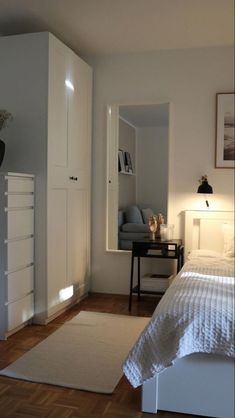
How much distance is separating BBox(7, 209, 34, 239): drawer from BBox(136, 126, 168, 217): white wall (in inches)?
57.3

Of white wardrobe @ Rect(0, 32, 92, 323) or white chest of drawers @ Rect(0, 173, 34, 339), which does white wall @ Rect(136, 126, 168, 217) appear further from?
white chest of drawers @ Rect(0, 173, 34, 339)

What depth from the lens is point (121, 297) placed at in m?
4.25

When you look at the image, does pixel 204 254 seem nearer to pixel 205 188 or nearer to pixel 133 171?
pixel 205 188

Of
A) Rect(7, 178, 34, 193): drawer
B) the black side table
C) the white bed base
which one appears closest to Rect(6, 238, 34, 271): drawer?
Rect(7, 178, 34, 193): drawer

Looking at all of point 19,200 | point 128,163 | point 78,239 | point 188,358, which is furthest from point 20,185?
point 188,358

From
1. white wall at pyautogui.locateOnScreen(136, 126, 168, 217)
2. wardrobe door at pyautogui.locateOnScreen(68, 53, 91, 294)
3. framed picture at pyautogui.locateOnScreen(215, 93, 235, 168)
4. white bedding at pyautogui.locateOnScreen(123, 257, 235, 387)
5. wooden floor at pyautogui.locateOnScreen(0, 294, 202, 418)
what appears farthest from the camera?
white wall at pyautogui.locateOnScreen(136, 126, 168, 217)

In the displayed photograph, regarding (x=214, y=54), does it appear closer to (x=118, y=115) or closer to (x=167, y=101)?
(x=167, y=101)

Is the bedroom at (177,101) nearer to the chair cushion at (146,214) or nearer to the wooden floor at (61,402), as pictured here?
the chair cushion at (146,214)

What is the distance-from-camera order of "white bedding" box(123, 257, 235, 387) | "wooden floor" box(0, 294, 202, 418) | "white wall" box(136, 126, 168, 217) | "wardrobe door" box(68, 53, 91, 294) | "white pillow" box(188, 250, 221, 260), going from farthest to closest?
"white wall" box(136, 126, 168, 217), "wardrobe door" box(68, 53, 91, 294), "white pillow" box(188, 250, 221, 260), "wooden floor" box(0, 294, 202, 418), "white bedding" box(123, 257, 235, 387)

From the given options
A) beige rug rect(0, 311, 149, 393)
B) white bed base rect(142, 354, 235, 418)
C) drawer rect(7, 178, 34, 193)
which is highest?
drawer rect(7, 178, 34, 193)

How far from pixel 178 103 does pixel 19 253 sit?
2073mm

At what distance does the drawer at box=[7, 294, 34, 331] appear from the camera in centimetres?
303

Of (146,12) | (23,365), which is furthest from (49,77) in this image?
(23,365)

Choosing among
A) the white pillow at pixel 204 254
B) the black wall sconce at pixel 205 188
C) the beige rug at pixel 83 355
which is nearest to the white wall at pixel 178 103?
the black wall sconce at pixel 205 188
